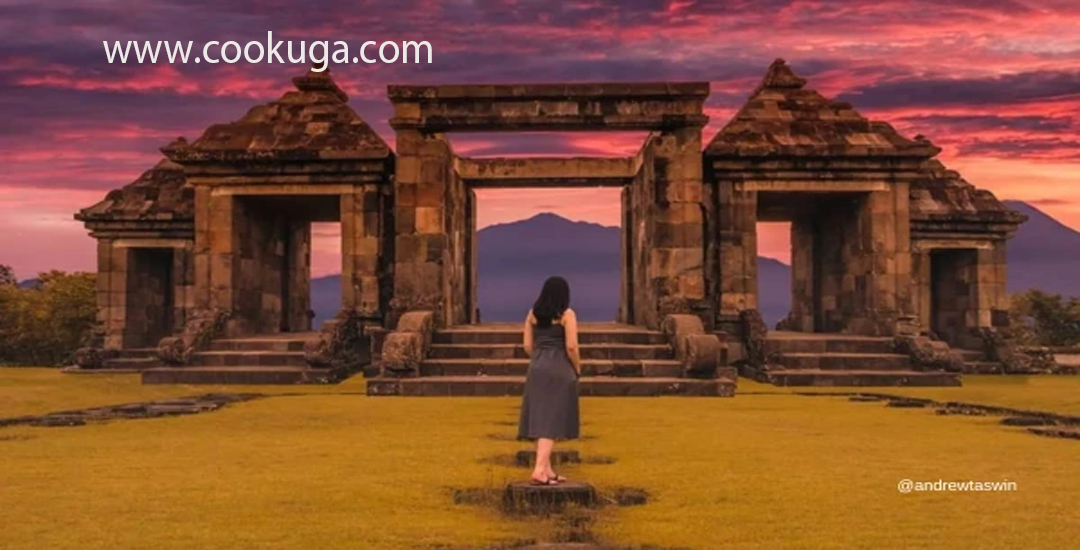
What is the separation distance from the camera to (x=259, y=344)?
81.1 feet

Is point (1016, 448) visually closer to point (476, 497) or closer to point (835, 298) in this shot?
point (476, 497)

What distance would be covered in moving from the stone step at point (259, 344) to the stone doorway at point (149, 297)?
9.19m

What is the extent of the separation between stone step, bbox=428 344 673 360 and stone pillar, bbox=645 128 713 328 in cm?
204

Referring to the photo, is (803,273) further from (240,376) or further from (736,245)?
(240,376)

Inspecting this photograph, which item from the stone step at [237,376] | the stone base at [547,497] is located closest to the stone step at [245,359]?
the stone step at [237,376]

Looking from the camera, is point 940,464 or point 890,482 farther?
point 940,464

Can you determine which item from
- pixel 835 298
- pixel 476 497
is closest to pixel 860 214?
pixel 835 298

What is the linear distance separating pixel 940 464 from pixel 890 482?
1.20 metres

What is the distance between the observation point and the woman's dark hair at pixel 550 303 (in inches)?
340

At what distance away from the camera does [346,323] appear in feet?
81.3

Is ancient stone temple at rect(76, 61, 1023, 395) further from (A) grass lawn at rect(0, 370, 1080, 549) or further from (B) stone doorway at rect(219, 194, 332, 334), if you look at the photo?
(A) grass lawn at rect(0, 370, 1080, 549)

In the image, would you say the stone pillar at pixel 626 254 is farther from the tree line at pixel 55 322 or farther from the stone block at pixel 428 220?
the tree line at pixel 55 322

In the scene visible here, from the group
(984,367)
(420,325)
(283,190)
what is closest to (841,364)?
(984,367)

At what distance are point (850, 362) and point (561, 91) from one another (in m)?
8.06
